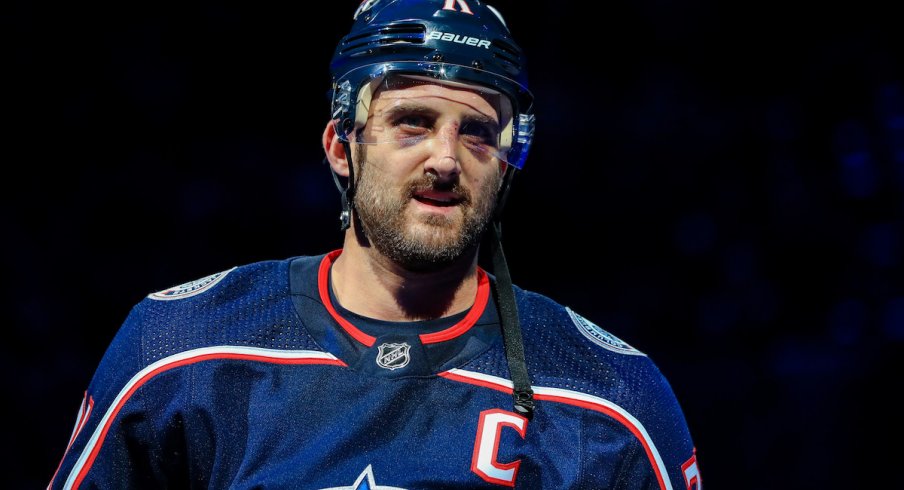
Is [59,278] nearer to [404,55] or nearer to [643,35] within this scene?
[404,55]

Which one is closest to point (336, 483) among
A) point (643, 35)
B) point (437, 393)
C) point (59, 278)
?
point (437, 393)

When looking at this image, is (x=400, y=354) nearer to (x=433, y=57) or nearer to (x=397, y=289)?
(x=397, y=289)

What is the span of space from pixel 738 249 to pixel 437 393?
215cm

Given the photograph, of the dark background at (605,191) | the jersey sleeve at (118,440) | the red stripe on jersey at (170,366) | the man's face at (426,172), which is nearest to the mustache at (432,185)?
the man's face at (426,172)

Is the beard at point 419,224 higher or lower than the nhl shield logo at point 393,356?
higher

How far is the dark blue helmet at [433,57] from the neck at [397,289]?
0.25 meters

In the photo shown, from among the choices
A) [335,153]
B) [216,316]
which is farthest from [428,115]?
[216,316]

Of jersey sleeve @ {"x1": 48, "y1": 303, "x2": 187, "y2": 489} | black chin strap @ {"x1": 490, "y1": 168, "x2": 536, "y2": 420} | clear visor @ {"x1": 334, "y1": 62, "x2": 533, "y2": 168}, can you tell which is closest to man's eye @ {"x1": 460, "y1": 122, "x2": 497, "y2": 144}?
clear visor @ {"x1": 334, "y1": 62, "x2": 533, "y2": 168}

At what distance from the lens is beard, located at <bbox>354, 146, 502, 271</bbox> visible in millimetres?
1688

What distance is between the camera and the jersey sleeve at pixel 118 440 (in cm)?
164

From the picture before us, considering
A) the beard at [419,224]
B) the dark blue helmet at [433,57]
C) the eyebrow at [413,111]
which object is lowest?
the beard at [419,224]

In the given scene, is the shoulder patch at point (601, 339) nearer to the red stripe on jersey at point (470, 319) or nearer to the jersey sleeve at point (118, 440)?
the red stripe on jersey at point (470, 319)

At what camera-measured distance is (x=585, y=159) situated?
3.60 m

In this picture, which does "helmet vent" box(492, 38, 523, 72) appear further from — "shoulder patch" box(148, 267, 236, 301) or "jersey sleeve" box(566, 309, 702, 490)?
"shoulder patch" box(148, 267, 236, 301)
